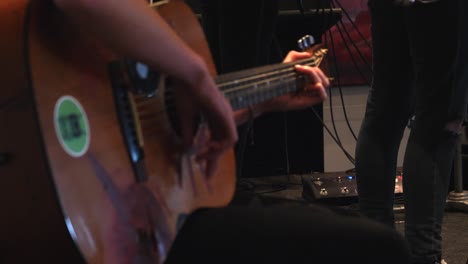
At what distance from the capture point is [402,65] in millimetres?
1339

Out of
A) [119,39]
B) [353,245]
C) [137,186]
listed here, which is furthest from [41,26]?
[353,245]

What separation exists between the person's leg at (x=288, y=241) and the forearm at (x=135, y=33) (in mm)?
211

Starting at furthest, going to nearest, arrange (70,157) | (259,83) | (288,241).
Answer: (259,83), (288,241), (70,157)

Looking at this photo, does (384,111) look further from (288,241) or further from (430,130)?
(288,241)

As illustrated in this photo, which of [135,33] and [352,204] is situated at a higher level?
[135,33]

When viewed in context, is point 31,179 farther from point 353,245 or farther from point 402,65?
point 402,65

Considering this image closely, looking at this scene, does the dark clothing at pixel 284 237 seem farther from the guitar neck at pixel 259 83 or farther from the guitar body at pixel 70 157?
the guitar neck at pixel 259 83

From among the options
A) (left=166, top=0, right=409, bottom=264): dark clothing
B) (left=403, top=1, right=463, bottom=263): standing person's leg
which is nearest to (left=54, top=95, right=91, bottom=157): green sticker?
(left=166, top=0, right=409, bottom=264): dark clothing

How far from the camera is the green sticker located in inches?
22.9

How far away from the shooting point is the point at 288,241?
0.72 metres

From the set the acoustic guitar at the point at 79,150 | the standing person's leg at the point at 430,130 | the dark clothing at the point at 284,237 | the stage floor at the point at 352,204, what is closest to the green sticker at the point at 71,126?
the acoustic guitar at the point at 79,150

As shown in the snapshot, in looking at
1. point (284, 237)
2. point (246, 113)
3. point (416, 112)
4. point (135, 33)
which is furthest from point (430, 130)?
point (135, 33)

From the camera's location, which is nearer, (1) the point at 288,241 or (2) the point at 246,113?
(1) the point at 288,241

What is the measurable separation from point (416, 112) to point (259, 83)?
0.52 m
